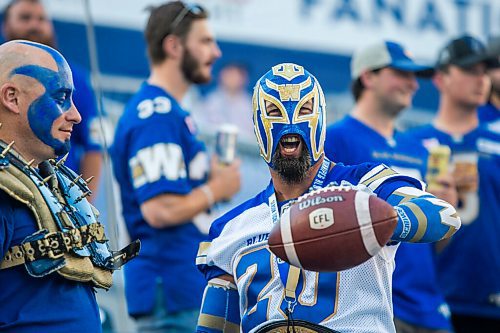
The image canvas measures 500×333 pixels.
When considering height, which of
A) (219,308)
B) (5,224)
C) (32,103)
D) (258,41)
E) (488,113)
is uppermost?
(258,41)

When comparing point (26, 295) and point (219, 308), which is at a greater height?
point (26, 295)

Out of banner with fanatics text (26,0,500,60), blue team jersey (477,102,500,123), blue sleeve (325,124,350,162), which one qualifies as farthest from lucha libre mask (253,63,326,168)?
banner with fanatics text (26,0,500,60)

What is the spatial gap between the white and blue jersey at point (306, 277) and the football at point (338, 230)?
33cm

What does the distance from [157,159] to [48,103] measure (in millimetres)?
2473

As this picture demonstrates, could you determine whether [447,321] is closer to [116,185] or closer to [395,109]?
[395,109]

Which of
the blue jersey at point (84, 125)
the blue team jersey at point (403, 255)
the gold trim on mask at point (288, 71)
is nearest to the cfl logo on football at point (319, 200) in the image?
the gold trim on mask at point (288, 71)

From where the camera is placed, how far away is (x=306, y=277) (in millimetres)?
4219

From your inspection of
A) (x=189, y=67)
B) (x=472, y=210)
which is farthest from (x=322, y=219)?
(x=472, y=210)

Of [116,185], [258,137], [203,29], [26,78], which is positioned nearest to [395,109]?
[203,29]

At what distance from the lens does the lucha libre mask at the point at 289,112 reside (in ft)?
14.0

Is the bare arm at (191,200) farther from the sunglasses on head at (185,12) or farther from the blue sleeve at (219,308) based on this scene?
the blue sleeve at (219,308)

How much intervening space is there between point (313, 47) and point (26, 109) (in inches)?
251

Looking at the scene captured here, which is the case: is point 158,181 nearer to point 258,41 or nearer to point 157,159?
point 157,159

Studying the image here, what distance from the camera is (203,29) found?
709 cm
